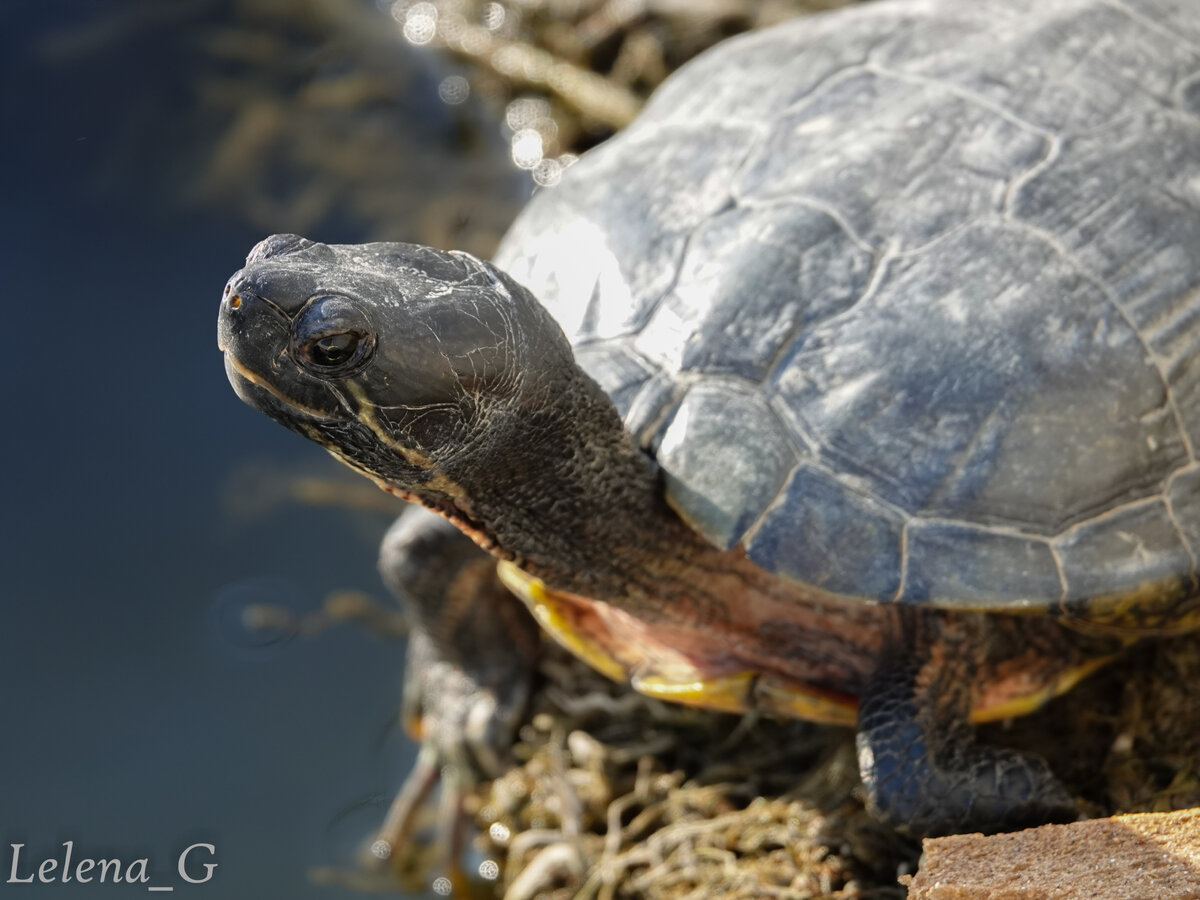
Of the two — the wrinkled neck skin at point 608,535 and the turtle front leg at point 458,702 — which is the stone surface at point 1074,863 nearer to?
the wrinkled neck skin at point 608,535

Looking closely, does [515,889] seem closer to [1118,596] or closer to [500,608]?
[500,608]

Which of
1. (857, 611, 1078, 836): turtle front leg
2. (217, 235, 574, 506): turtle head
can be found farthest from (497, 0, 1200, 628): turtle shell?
(217, 235, 574, 506): turtle head

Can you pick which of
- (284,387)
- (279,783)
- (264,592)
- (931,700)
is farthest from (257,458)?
(931,700)

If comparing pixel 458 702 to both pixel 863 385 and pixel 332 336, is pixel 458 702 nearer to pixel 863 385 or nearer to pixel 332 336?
pixel 863 385

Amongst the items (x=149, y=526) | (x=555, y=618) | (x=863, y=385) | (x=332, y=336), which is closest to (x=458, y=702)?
(x=555, y=618)

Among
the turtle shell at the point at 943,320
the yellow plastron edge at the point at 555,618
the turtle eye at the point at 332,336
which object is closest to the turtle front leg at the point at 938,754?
the turtle shell at the point at 943,320

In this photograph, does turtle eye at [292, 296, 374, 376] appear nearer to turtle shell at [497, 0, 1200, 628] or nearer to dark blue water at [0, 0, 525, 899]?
turtle shell at [497, 0, 1200, 628]
